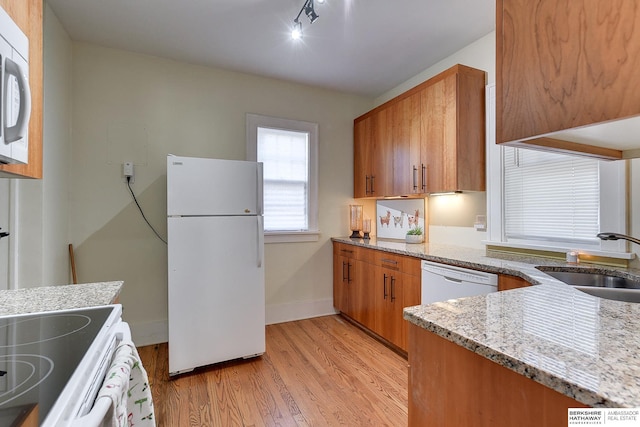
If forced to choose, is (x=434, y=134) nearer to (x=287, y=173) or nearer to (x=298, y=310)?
(x=287, y=173)

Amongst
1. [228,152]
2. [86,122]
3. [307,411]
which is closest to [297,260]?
[228,152]

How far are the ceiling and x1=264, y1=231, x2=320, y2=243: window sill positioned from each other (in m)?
1.71

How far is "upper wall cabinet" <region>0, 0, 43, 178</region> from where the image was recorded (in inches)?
37.6

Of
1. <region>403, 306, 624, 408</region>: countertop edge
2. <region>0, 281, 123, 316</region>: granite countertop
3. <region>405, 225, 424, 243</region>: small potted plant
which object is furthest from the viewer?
<region>405, 225, 424, 243</region>: small potted plant

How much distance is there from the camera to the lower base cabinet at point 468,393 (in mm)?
591

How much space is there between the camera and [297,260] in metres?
3.33

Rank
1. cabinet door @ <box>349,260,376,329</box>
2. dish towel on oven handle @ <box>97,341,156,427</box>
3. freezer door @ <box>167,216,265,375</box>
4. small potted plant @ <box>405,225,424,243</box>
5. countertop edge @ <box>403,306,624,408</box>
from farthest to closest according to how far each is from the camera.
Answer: small potted plant @ <box>405,225,424,243</box> < cabinet door @ <box>349,260,376,329</box> < freezer door @ <box>167,216,265,375</box> < dish towel on oven handle @ <box>97,341,156,427</box> < countertop edge @ <box>403,306,624,408</box>

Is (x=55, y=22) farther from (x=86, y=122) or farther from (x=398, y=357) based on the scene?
(x=398, y=357)

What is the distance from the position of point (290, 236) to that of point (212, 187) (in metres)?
1.20

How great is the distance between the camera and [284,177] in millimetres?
3283

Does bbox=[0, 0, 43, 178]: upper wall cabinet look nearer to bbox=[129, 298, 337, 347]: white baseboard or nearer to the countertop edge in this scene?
the countertop edge

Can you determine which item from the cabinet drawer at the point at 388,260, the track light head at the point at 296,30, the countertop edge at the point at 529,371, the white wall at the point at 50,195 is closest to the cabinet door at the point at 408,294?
the cabinet drawer at the point at 388,260

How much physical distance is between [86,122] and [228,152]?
120 centimetres

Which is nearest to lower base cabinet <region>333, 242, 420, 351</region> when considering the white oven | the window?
the window
